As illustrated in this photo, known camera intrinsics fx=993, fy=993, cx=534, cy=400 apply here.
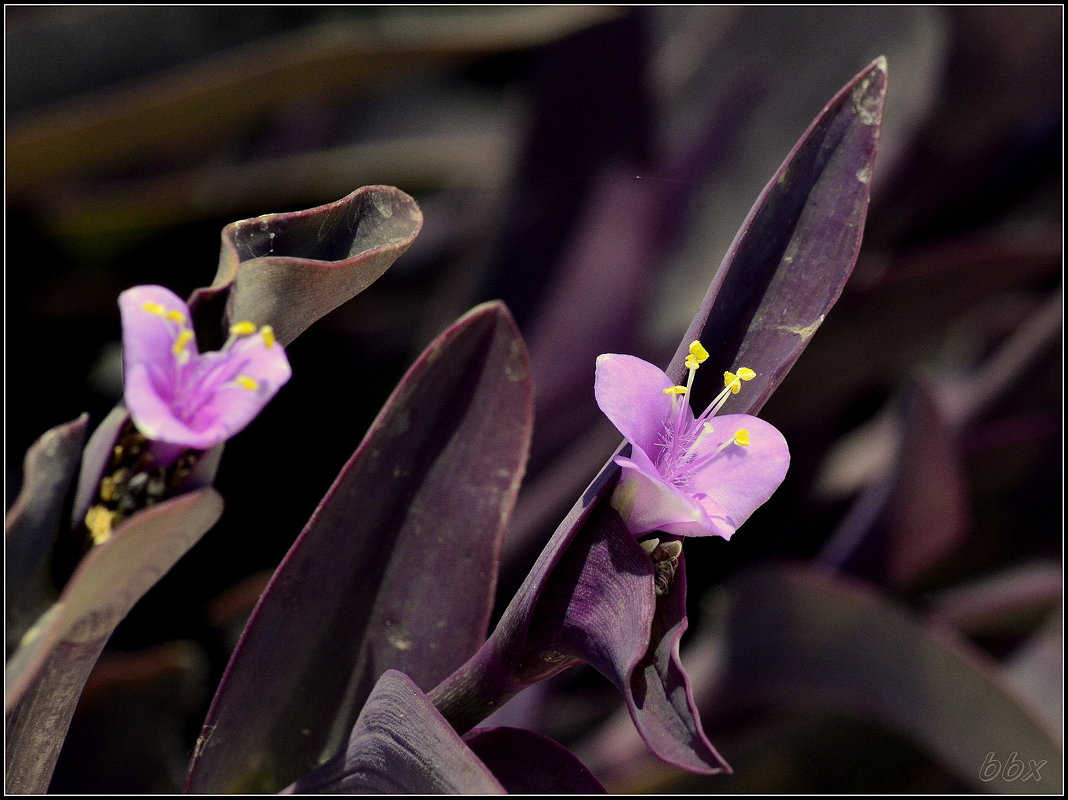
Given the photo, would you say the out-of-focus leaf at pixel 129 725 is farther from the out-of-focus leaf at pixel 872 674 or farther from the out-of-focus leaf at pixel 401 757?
the out-of-focus leaf at pixel 872 674

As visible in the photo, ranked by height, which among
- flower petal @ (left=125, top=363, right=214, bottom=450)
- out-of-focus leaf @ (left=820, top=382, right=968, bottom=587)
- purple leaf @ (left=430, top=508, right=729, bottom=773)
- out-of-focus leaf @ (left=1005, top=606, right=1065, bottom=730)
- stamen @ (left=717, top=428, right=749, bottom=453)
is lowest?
out-of-focus leaf @ (left=1005, top=606, right=1065, bottom=730)

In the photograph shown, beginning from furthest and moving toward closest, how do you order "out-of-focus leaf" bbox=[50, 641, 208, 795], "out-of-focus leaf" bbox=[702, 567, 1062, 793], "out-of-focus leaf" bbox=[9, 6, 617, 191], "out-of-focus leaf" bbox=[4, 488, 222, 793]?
"out-of-focus leaf" bbox=[9, 6, 617, 191]
"out-of-focus leaf" bbox=[702, 567, 1062, 793]
"out-of-focus leaf" bbox=[50, 641, 208, 795]
"out-of-focus leaf" bbox=[4, 488, 222, 793]

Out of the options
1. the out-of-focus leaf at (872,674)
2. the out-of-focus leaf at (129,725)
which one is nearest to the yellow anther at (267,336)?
the out-of-focus leaf at (129,725)

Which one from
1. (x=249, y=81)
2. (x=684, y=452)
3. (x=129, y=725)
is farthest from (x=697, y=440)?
(x=249, y=81)

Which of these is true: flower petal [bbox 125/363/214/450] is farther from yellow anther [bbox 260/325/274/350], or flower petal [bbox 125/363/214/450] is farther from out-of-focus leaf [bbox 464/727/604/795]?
out-of-focus leaf [bbox 464/727/604/795]

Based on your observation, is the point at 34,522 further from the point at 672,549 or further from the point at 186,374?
the point at 672,549

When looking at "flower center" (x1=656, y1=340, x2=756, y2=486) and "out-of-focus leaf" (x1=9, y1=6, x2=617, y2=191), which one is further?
"out-of-focus leaf" (x1=9, y1=6, x2=617, y2=191)

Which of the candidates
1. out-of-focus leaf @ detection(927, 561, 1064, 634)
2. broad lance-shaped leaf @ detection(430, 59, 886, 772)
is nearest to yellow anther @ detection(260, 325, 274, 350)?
broad lance-shaped leaf @ detection(430, 59, 886, 772)
